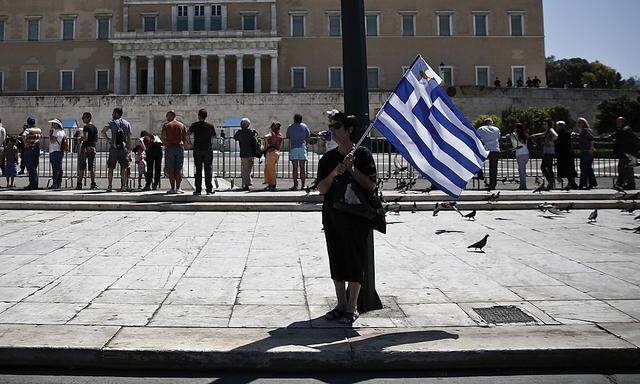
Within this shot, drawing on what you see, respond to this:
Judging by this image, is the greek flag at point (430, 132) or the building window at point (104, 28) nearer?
the greek flag at point (430, 132)

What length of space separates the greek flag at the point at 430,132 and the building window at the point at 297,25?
5417 centimetres

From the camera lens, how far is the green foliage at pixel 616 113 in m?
44.5

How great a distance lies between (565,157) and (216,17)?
4879 cm

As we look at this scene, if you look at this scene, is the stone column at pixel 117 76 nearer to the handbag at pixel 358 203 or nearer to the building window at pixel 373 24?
the building window at pixel 373 24

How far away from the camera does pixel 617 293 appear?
5.41m

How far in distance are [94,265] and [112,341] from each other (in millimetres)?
2753

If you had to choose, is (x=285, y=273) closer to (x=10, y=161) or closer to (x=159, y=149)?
(x=159, y=149)

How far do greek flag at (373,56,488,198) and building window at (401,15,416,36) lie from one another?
54.8 metres

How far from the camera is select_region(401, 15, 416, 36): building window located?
187 feet

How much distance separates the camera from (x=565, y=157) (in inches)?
555

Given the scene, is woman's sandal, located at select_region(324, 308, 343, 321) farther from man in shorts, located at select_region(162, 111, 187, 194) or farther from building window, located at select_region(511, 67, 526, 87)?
building window, located at select_region(511, 67, 526, 87)

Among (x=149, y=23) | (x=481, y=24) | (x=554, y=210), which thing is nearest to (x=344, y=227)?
(x=554, y=210)

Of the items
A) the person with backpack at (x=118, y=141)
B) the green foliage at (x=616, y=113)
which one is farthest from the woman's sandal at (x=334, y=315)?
the green foliage at (x=616, y=113)

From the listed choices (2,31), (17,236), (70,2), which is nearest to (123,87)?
(70,2)
